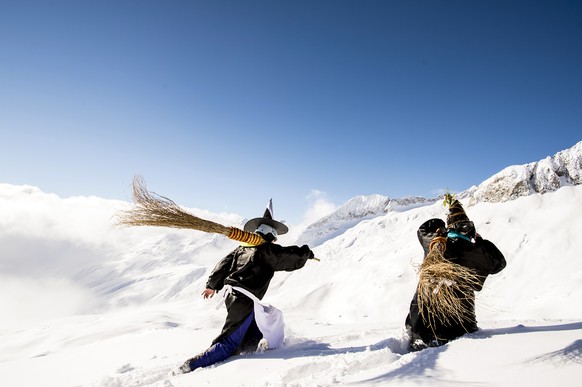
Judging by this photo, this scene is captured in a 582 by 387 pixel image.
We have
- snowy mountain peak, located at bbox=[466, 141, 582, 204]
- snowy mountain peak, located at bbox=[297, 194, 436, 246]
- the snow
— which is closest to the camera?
the snow

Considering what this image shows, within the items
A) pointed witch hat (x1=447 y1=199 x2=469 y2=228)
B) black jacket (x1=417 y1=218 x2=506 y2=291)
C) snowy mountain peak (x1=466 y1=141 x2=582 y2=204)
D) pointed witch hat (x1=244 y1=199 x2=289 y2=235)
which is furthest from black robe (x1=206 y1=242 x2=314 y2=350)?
snowy mountain peak (x1=466 y1=141 x2=582 y2=204)

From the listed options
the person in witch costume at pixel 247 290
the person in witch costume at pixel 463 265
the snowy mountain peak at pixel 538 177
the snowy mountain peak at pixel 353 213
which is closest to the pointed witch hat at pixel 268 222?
the person in witch costume at pixel 247 290

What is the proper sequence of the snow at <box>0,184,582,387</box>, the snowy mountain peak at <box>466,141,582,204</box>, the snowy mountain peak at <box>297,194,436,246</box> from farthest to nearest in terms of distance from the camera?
the snowy mountain peak at <box>297,194,436,246</box>
the snowy mountain peak at <box>466,141,582,204</box>
the snow at <box>0,184,582,387</box>

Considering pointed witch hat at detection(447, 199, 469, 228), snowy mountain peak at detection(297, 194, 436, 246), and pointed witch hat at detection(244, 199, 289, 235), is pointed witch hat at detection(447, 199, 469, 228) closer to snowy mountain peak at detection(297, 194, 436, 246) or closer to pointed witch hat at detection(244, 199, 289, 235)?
pointed witch hat at detection(244, 199, 289, 235)

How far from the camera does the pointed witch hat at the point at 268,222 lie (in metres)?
4.44

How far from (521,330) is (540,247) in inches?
411

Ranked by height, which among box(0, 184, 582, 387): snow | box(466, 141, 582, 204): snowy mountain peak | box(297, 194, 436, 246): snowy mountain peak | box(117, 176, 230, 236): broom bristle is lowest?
box(0, 184, 582, 387): snow

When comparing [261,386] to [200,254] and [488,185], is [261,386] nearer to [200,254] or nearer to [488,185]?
[488,185]

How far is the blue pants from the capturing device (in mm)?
3467

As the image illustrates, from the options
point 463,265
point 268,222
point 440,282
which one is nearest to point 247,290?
point 268,222

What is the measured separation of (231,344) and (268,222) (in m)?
1.62

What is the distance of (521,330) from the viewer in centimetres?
372

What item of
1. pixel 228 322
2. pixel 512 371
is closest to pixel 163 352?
pixel 228 322

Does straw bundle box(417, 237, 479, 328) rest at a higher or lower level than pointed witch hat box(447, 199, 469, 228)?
lower
